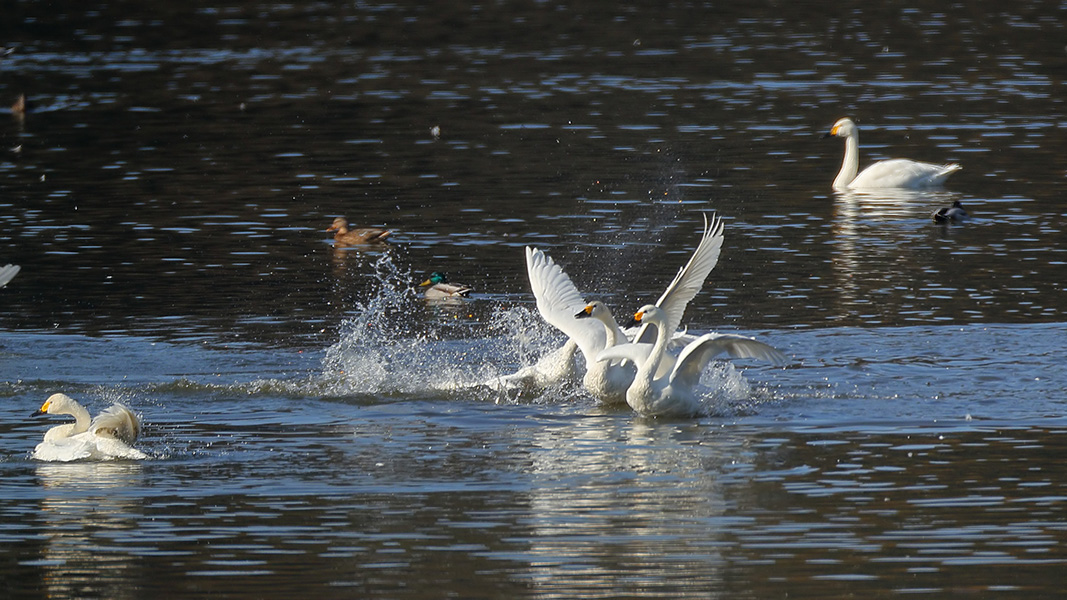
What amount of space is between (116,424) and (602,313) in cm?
378

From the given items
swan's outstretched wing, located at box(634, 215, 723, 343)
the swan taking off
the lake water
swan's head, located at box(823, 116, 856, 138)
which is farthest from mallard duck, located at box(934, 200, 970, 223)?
swan's outstretched wing, located at box(634, 215, 723, 343)

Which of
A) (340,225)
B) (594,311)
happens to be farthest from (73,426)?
(340,225)

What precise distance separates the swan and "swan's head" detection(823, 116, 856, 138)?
528 inches

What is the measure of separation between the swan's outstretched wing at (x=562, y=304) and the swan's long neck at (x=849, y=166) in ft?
37.4

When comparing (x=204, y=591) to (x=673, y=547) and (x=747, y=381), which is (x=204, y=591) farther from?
(x=747, y=381)

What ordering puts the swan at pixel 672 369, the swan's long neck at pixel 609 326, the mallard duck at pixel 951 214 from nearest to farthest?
the swan at pixel 672 369, the swan's long neck at pixel 609 326, the mallard duck at pixel 951 214

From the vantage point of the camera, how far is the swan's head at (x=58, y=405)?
11.8 m

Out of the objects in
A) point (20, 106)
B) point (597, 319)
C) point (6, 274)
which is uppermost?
point (597, 319)

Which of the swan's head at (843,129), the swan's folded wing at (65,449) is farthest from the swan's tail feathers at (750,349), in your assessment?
the swan's head at (843,129)

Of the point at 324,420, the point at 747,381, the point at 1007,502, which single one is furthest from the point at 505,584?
the point at 747,381

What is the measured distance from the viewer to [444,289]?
56.2 feet

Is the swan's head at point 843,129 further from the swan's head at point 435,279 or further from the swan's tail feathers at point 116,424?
the swan's tail feathers at point 116,424

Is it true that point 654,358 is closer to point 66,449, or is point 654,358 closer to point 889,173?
point 66,449

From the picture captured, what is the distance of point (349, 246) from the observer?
20.4 m
